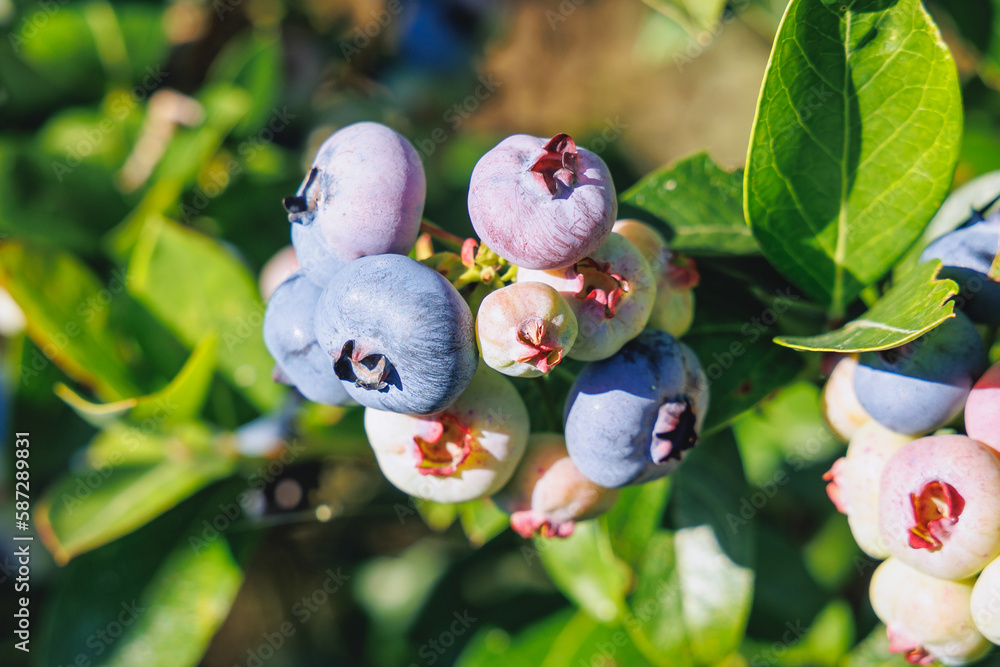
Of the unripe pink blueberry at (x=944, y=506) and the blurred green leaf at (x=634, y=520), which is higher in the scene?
the unripe pink blueberry at (x=944, y=506)

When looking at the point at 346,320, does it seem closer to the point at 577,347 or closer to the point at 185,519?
the point at 577,347

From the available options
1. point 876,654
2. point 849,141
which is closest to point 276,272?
point 849,141

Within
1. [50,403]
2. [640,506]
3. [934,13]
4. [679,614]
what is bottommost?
[50,403]

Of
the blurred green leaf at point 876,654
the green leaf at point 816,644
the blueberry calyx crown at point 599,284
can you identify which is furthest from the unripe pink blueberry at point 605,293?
the green leaf at point 816,644

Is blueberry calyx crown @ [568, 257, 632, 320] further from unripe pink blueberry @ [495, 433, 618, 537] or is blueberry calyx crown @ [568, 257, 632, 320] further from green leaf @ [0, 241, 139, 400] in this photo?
green leaf @ [0, 241, 139, 400]

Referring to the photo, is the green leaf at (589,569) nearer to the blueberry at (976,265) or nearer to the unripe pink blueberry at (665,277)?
the unripe pink blueberry at (665,277)

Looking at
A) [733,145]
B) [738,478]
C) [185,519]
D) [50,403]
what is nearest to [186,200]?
[50,403]

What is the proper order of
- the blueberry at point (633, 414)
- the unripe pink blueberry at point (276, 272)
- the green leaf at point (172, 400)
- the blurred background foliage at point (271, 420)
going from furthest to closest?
the unripe pink blueberry at point (276, 272)
the blurred background foliage at point (271, 420)
the green leaf at point (172, 400)
the blueberry at point (633, 414)

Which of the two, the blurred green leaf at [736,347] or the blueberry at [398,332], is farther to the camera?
the blurred green leaf at [736,347]
